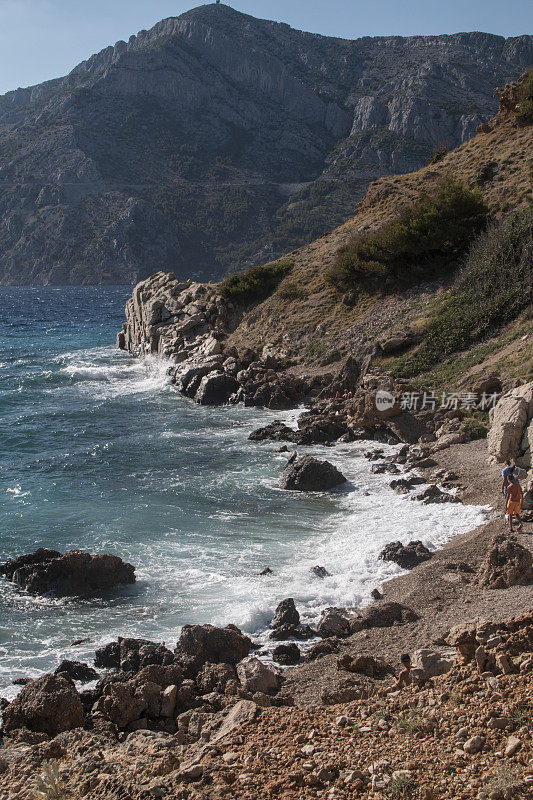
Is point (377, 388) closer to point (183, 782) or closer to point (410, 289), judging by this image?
point (410, 289)

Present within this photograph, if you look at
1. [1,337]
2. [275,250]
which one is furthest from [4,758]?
[275,250]

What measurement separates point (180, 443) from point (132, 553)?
31.9 feet

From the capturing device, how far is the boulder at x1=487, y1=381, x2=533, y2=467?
16.2m

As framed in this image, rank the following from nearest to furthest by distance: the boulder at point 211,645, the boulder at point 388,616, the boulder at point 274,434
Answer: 1. the boulder at point 211,645
2. the boulder at point 388,616
3. the boulder at point 274,434

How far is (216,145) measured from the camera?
182625 mm

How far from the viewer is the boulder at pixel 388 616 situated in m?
10.9

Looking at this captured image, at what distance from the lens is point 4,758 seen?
26.9ft

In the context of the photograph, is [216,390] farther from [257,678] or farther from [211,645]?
[257,678]

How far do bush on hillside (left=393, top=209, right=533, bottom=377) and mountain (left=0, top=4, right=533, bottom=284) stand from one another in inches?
4029

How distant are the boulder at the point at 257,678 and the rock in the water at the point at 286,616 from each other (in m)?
1.64

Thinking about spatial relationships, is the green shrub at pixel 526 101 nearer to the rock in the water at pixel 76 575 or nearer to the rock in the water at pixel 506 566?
the rock in the water at pixel 506 566

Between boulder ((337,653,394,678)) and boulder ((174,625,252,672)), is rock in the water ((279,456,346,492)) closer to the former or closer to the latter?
boulder ((174,625,252,672))

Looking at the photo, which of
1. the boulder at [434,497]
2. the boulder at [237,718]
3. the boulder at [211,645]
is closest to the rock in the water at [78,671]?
the boulder at [211,645]

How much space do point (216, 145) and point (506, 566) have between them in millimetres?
187579
